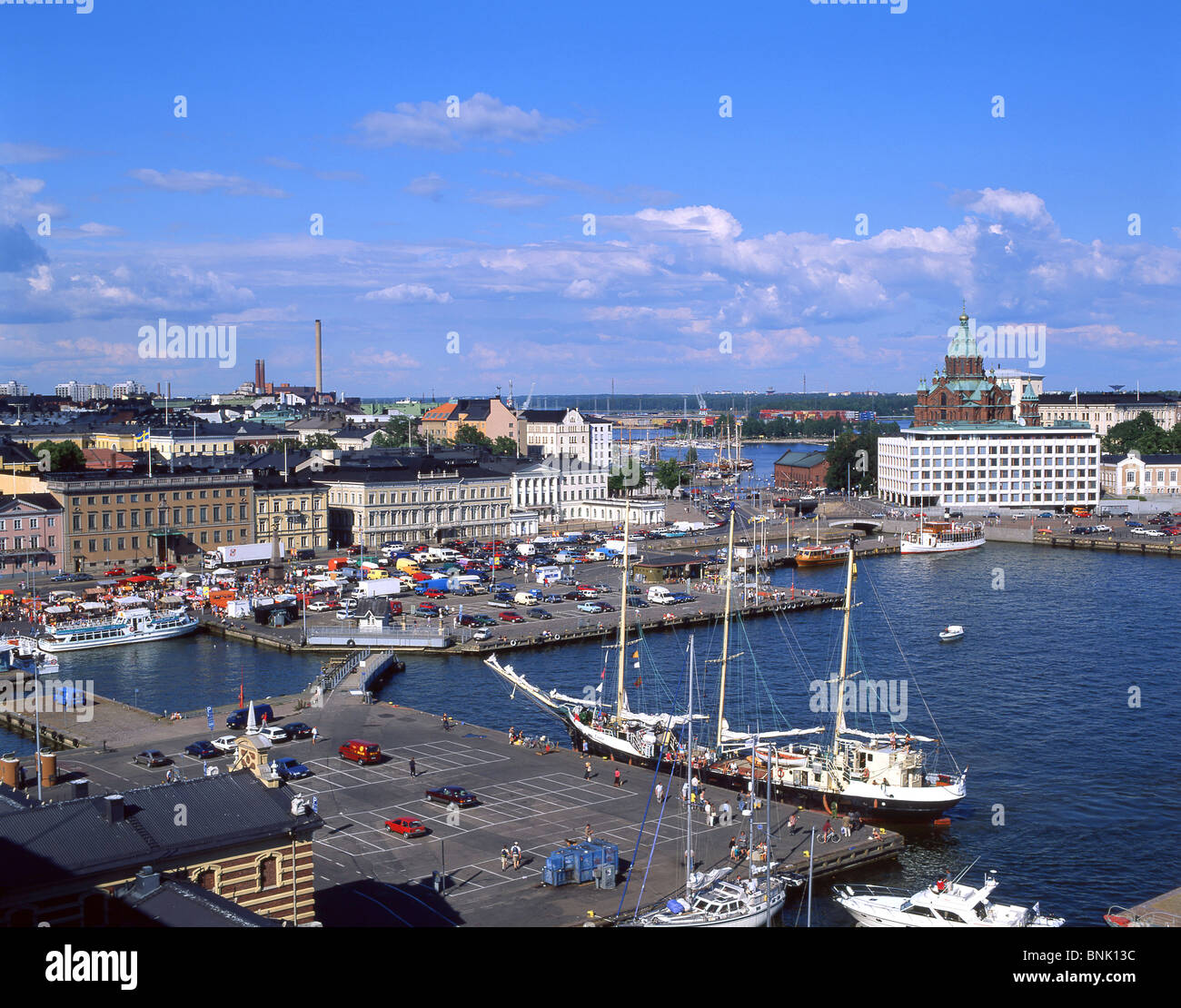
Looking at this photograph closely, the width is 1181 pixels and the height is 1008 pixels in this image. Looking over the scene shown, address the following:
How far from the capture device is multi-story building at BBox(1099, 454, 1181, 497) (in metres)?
96.9

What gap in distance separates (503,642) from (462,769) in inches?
705

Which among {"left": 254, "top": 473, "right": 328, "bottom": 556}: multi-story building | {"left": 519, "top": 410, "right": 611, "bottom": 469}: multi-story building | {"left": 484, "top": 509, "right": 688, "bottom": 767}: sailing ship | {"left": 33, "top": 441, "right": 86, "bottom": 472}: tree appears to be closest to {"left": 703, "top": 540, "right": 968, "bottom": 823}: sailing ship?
{"left": 484, "top": 509, "right": 688, "bottom": 767}: sailing ship

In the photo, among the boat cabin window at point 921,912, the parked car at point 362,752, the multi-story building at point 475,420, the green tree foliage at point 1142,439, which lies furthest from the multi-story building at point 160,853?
the green tree foliage at point 1142,439

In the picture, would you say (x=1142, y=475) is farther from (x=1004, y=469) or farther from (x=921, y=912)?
(x=921, y=912)

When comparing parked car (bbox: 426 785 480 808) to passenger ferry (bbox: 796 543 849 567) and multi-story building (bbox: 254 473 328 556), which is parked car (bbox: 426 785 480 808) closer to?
multi-story building (bbox: 254 473 328 556)

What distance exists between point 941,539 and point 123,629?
48676 mm

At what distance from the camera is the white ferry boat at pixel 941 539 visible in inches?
2943

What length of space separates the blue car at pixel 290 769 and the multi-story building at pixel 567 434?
80.2 meters

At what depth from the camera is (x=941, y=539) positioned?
7606 centimetres

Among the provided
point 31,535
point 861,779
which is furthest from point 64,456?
point 861,779

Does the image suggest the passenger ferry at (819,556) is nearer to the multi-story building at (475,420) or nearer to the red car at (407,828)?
the multi-story building at (475,420)

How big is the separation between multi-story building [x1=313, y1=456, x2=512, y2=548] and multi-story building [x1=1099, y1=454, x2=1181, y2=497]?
173 ft

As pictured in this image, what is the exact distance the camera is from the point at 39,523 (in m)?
57.1
